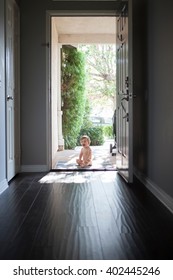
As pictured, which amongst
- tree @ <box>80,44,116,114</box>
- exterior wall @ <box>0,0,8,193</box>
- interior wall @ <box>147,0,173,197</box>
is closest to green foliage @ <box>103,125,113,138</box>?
tree @ <box>80,44,116,114</box>

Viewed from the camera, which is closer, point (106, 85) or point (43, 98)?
point (43, 98)

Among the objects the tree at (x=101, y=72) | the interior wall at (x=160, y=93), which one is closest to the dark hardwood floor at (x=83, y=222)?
the interior wall at (x=160, y=93)

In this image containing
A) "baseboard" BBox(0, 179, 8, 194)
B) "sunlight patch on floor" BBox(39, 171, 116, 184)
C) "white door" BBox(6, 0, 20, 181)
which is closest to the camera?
"baseboard" BBox(0, 179, 8, 194)

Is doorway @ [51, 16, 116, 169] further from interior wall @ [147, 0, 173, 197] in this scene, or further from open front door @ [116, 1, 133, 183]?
interior wall @ [147, 0, 173, 197]

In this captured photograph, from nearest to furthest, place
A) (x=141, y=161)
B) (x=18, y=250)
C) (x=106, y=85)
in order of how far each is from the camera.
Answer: (x=18, y=250)
(x=141, y=161)
(x=106, y=85)

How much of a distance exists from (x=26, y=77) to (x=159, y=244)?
Result: 3.44 m

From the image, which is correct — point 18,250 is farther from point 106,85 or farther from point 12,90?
point 106,85

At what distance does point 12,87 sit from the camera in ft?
14.8

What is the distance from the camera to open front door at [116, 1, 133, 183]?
4.01 metres

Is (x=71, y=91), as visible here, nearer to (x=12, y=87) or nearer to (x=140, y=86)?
(x=12, y=87)

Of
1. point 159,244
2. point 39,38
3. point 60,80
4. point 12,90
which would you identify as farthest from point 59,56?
point 159,244

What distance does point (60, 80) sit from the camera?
839 cm

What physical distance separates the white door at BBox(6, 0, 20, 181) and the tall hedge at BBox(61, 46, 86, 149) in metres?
3.64

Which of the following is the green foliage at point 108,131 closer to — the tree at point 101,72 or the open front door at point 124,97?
the tree at point 101,72
